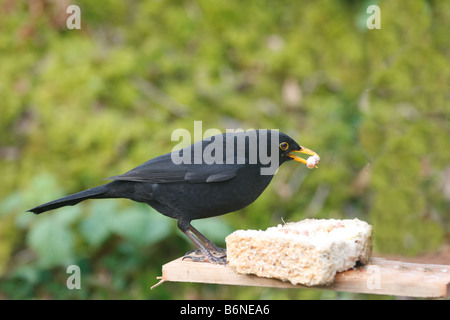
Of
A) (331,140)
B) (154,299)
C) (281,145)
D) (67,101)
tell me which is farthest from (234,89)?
(281,145)

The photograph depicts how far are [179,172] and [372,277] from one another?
1216 mm

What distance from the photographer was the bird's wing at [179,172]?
3191 mm

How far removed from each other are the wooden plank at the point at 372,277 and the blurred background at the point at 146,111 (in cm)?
239

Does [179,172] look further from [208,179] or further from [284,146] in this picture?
[284,146]

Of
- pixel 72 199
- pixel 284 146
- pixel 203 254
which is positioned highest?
pixel 284 146

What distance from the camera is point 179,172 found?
328 centimetres

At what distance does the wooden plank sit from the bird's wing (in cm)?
47

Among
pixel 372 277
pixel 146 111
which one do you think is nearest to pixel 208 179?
pixel 372 277

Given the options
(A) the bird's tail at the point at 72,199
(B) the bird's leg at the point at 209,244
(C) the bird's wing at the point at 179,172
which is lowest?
(B) the bird's leg at the point at 209,244

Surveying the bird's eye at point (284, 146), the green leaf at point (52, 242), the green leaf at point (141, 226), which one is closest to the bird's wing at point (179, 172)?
Answer: the bird's eye at point (284, 146)

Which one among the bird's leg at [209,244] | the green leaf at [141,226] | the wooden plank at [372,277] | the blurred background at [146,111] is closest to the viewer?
the wooden plank at [372,277]

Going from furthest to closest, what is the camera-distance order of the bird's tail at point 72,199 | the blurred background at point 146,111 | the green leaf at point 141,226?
the blurred background at point 146,111 < the green leaf at point 141,226 < the bird's tail at point 72,199

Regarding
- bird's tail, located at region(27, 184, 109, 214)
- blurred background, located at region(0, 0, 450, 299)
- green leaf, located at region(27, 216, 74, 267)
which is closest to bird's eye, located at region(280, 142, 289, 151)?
bird's tail, located at region(27, 184, 109, 214)

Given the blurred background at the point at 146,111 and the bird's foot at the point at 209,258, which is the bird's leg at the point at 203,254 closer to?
the bird's foot at the point at 209,258
